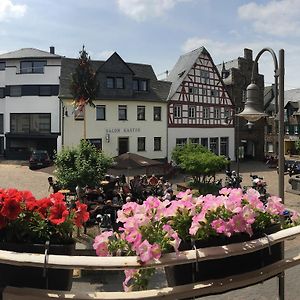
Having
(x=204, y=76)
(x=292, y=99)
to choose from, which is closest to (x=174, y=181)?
(x=204, y=76)

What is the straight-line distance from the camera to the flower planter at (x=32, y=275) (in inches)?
97.3

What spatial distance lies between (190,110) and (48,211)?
3630cm

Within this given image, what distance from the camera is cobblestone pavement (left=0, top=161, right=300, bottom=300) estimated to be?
532 centimetres

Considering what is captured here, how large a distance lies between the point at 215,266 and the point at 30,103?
3794 centimetres

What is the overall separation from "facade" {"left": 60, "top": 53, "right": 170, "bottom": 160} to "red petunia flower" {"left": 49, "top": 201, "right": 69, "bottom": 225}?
3078 centimetres

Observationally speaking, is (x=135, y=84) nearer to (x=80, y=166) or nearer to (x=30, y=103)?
(x=30, y=103)

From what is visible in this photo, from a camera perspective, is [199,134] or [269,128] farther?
[269,128]

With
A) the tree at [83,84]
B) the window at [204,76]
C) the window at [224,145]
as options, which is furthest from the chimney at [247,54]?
the tree at [83,84]

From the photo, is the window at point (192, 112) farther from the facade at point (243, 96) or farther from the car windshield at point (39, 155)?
the car windshield at point (39, 155)

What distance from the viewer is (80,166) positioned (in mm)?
13242

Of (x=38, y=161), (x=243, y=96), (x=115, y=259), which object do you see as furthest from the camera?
(x=243, y=96)

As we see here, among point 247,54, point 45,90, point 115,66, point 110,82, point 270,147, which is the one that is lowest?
point 270,147

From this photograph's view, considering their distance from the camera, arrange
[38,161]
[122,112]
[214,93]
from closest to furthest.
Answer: [38,161]
[122,112]
[214,93]

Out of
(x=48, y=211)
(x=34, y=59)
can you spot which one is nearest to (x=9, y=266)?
(x=48, y=211)
